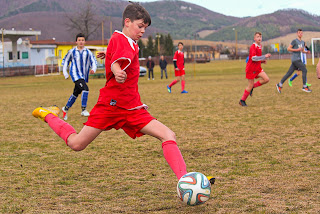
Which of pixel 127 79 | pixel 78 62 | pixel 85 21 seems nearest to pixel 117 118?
pixel 127 79

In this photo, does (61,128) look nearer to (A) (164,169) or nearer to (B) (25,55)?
(A) (164,169)

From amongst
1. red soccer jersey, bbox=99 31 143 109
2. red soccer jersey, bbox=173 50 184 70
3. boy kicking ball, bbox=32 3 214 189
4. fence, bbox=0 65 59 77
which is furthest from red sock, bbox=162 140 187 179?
fence, bbox=0 65 59 77

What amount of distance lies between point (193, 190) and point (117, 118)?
107 cm

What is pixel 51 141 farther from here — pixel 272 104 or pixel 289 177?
pixel 272 104

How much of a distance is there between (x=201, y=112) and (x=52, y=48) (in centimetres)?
6938

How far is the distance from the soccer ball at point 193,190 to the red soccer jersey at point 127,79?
0.95 meters

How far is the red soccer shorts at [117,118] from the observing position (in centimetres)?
438

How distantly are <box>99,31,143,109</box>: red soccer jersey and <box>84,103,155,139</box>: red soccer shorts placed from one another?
6cm

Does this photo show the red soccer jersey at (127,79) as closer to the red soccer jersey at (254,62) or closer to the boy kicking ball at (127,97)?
the boy kicking ball at (127,97)

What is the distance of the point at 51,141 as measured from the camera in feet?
26.8

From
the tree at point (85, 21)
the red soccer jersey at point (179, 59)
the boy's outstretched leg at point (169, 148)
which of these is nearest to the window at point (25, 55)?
the tree at point (85, 21)

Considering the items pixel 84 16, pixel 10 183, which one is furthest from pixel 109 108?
pixel 84 16

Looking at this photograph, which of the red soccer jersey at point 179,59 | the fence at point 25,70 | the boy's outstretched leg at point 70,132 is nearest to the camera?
the boy's outstretched leg at point 70,132

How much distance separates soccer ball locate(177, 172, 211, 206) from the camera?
3.90 meters
